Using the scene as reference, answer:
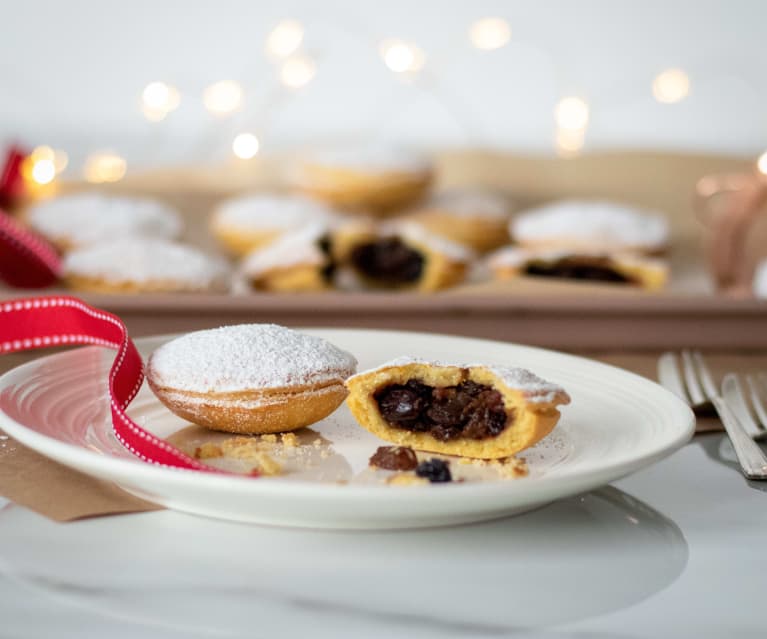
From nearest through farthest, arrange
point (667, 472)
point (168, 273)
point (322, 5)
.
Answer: point (667, 472) → point (168, 273) → point (322, 5)

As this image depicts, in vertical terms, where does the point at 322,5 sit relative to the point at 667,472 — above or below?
above

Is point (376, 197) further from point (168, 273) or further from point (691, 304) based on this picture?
point (691, 304)

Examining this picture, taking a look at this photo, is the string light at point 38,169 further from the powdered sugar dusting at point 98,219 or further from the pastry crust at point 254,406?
the pastry crust at point 254,406

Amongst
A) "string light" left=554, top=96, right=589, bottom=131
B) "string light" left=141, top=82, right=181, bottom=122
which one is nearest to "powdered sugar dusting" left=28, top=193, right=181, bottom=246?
"string light" left=141, top=82, right=181, bottom=122

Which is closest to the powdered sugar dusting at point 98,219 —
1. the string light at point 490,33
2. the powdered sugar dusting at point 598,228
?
the powdered sugar dusting at point 598,228

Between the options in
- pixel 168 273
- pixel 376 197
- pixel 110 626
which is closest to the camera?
pixel 110 626

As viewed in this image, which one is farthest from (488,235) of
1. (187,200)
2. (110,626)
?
(110,626)
